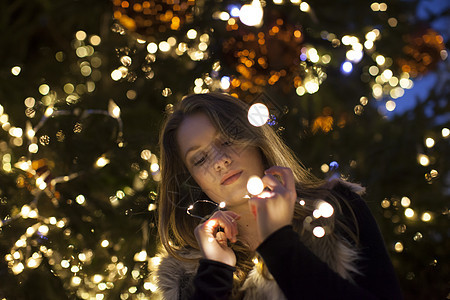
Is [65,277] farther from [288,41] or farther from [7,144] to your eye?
[288,41]

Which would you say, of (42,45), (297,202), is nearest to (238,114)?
(297,202)

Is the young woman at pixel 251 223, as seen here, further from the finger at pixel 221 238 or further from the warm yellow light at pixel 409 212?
the warm yellow light at pixel 409 212

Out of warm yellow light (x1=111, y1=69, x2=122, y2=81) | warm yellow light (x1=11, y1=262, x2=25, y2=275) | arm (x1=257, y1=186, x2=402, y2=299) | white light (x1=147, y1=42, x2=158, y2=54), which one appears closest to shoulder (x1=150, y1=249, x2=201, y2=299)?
arm (x1=257, y1=186, x2=402, y2=299)

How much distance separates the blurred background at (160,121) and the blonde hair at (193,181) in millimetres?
102

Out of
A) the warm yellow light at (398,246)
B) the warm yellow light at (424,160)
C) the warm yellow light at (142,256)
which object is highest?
the warm yellow light at (424,160)

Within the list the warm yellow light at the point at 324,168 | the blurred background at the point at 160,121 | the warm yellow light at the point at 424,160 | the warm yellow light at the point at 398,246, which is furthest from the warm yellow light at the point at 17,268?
the warm yellow light at the point at 424,160

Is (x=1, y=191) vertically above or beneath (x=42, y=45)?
above

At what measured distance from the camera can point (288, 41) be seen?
6.78ft

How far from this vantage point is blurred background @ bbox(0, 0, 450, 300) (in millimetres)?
1716

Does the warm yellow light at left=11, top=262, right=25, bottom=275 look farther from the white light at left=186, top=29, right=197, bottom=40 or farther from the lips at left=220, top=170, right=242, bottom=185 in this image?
the white light at left=186, top=29, right=197, bottom=40

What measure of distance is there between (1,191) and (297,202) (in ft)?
3.57

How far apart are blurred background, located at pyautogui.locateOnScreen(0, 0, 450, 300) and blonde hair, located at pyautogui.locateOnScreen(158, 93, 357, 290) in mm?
102

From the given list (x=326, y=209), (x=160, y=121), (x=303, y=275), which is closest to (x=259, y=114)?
(x=326, y=209)

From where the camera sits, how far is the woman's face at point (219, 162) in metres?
1.16
